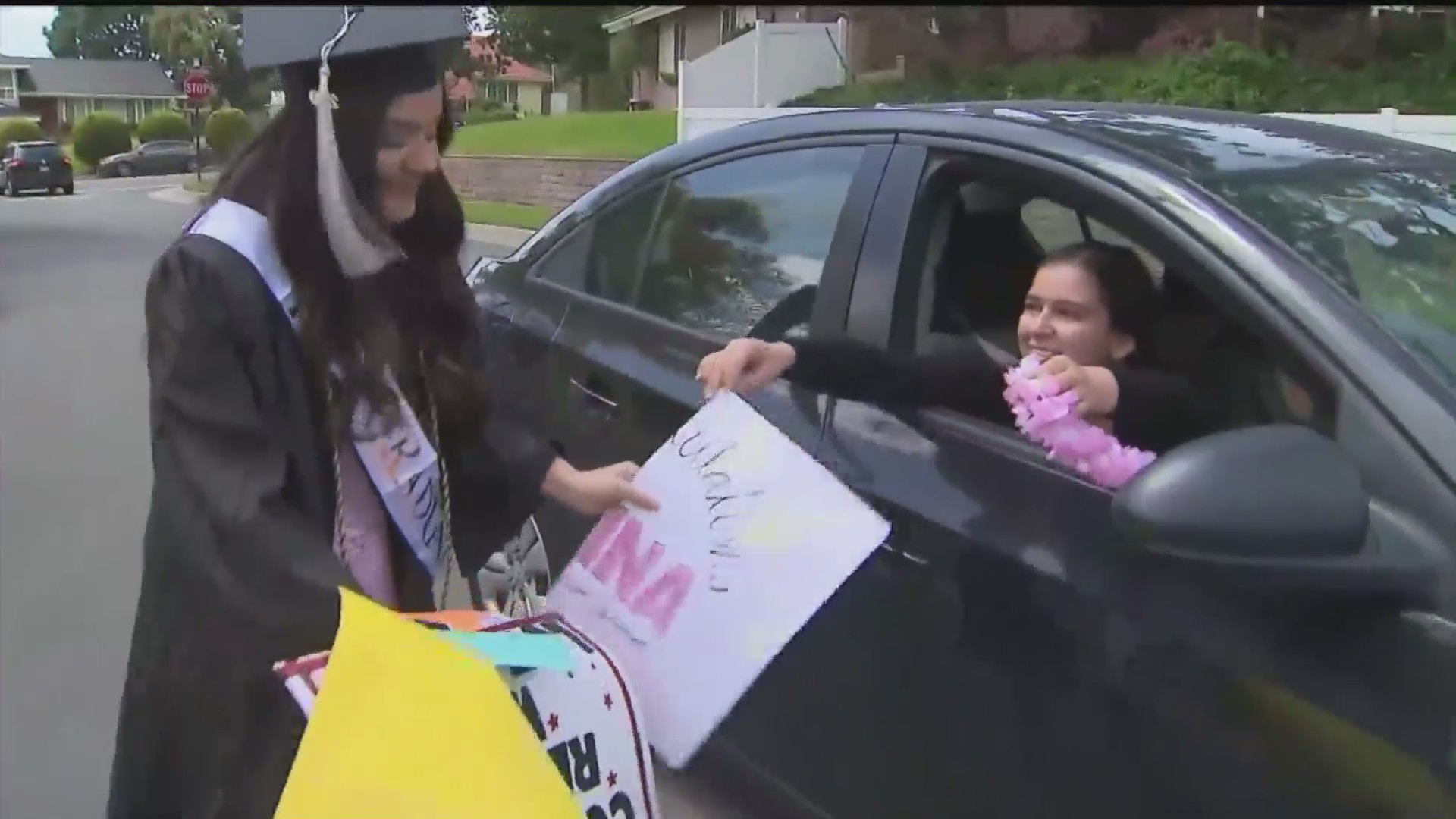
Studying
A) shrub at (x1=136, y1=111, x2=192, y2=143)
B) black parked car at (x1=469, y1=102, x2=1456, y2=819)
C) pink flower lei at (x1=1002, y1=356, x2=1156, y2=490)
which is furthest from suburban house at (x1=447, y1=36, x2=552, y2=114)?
pink flower lei at (x1=1002, y1=356, x2=1156, y2=490)

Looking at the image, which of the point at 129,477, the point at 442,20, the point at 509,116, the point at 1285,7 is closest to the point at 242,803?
the point at 442,20

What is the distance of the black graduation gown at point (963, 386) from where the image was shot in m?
2.43

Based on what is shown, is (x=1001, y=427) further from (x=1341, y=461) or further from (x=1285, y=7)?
(x=1285, y=7)

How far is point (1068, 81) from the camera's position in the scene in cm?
1817

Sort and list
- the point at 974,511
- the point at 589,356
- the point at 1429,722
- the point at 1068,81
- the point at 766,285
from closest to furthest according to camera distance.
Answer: the point at 1429,722 < the point at 974,511 < the point at 766,285 < the point at 589,356 < the point at 1068,81

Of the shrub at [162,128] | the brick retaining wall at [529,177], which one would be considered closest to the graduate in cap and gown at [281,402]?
the brick retaining wall at [529,177]

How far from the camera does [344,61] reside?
1797 millimetres

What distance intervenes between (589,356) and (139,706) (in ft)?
5.40

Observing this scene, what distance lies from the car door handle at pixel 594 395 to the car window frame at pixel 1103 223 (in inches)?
30.4

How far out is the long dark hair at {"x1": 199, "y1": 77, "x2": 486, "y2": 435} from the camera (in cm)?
181

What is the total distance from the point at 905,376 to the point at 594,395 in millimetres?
970

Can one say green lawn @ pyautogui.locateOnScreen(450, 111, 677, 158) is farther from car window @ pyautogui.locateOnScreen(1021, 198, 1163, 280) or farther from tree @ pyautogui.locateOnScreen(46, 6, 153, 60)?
tree @ pyautogui.locateOnScreen(46, 6, 153, 60)

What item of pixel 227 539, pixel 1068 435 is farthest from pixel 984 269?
pixel 227 539

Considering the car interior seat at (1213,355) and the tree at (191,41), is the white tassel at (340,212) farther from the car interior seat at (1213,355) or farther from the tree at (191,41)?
the tree at (191,41)
